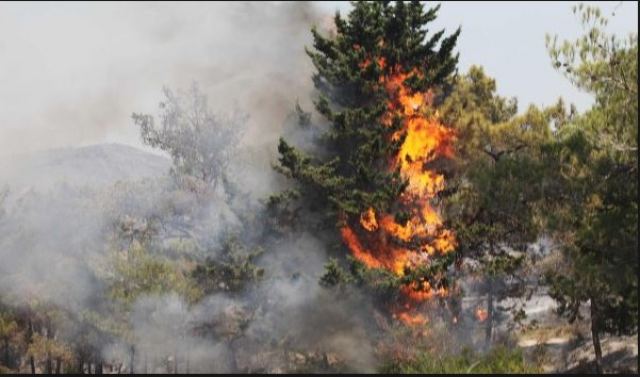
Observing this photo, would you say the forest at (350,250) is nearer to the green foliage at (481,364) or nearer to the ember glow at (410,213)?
the ember glow at (410,213)

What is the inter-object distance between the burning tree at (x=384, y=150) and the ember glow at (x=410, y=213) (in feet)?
0.13

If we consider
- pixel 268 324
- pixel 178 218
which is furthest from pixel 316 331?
pixel 178 218

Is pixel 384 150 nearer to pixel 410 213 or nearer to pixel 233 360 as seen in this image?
pixel 410 213

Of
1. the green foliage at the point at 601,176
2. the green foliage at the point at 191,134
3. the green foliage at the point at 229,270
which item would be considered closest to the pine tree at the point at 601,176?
the green foliage at the point at 601,176

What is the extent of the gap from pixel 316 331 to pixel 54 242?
1326cm

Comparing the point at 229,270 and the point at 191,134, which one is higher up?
the point at 191,134

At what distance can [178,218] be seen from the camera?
1394 inches

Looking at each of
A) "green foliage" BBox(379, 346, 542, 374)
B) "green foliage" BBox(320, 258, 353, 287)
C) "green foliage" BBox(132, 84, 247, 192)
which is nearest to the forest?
"green foliage" BBox(320, 258, 353, 287)

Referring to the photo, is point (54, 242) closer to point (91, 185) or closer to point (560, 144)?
point (91, 185)

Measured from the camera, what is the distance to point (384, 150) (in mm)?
24125

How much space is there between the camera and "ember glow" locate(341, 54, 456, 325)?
23703 mm

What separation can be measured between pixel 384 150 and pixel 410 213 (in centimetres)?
260

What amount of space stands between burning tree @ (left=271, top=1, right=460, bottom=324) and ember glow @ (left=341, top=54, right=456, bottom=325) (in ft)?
0.13

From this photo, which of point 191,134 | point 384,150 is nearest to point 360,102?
point 384,150
